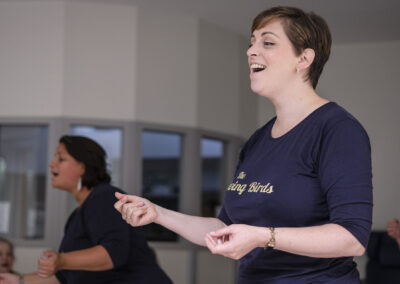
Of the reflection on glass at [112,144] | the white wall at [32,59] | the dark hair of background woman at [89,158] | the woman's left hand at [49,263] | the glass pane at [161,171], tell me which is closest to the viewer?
the woman's left hand at [49,263]

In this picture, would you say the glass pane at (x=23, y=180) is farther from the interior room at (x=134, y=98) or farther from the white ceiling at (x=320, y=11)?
the white ceiling at (x=320, y=11)

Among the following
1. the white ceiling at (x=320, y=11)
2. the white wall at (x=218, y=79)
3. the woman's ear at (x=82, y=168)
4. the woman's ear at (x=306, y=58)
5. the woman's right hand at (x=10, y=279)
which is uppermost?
the white ceiling at (x=320, y=11)

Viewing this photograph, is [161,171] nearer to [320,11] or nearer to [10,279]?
[320,11]

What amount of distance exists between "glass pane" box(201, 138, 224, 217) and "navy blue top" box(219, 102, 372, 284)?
4993mm

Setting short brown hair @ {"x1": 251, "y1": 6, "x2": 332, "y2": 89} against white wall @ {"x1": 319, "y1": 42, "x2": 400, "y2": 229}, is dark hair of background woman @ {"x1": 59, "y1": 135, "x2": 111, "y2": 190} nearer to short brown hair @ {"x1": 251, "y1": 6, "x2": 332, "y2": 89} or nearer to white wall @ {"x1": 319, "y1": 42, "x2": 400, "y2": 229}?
short brown hair @ {"x1": 251, "y1": 6, "x2": 332, "y2": 89}

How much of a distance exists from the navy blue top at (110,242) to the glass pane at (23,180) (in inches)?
140

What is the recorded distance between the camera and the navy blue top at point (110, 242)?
90.2 inches

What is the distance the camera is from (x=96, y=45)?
5.83m

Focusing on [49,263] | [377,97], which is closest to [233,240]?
[49,263]

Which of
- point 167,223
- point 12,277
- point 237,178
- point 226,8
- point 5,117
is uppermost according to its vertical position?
point 226,8

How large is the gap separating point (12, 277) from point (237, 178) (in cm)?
132

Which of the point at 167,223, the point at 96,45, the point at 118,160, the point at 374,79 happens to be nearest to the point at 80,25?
the point at 96,45

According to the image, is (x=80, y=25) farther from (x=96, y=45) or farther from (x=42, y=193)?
(x=42, y=193)

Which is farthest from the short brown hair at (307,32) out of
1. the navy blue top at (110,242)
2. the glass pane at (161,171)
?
the glass pane at (161,171)
